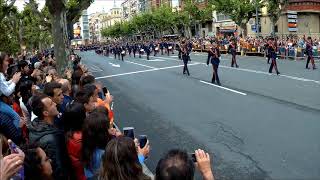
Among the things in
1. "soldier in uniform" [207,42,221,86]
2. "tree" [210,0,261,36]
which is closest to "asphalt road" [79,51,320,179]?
"soldier in uniform" [207,42,221,86]

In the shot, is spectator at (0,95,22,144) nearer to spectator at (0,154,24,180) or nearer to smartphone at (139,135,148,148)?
smartphone at (139,135,148,148)

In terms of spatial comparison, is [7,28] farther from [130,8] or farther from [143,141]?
[130,8]

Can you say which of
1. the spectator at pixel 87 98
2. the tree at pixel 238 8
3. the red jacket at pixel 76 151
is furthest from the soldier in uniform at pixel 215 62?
the tree at pixel 238 8

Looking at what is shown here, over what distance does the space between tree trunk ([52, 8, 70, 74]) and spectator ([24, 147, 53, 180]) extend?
15.5m

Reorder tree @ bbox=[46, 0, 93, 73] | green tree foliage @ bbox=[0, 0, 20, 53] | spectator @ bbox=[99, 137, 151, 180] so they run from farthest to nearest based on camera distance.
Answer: green tree foliage @ bbox=[0, 0, 20, 53]
tree @ bbox=[46, 0, 93, 73]
spectator @ bbox=[99, 137, 151, 180]

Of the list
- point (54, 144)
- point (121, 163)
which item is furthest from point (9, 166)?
point (54, 144)

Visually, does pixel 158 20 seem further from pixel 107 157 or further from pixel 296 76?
pixel 107 157

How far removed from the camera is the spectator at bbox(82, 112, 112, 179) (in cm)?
458

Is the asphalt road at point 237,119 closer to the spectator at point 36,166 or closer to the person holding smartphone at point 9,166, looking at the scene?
the spectator at point 36,166

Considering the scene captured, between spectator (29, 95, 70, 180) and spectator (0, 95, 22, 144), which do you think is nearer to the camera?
spectator (29, 95, 70, 180)

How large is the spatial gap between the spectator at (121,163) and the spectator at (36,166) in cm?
45

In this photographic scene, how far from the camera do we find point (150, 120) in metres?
12.8

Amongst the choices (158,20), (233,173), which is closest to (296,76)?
(233,173)

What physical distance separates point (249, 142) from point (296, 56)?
2395cm
